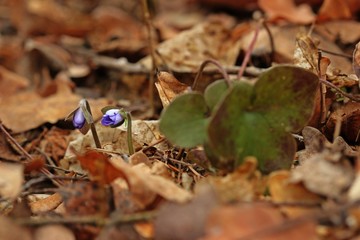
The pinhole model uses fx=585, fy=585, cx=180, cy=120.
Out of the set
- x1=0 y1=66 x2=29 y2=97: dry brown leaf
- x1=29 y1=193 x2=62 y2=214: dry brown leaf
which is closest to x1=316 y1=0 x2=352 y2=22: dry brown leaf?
x1=0 y1=66 x2=29 y2=97: dry brown leaf

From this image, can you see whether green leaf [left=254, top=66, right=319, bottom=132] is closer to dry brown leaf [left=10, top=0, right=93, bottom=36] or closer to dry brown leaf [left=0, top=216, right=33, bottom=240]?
dry brown leaf [left=0, top=216, right=33, bottom=240]

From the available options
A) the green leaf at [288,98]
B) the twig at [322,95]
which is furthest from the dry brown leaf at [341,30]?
the green leaf at [288,98]

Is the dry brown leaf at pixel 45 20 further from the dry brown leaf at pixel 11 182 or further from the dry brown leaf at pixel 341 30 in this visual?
the dry brown leaf at pixel 11 182

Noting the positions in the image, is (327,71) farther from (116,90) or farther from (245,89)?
(116,90)

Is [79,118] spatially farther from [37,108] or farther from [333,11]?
[333,11]

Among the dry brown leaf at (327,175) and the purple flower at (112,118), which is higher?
the dry brown leaf at (327,175)

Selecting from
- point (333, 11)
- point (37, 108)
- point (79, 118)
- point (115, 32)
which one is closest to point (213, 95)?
point (79, 118)
